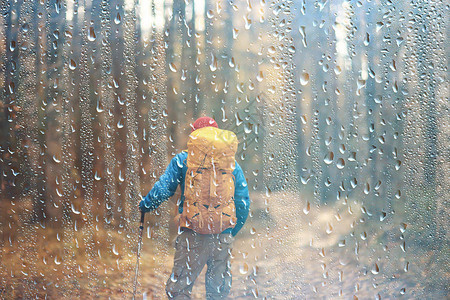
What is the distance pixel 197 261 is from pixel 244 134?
44 centimetres

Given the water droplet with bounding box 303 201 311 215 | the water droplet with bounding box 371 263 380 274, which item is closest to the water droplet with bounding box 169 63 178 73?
the water droplet with bounding box 303 201 311 215

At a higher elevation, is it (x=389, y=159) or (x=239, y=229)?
(x=389, y=159)

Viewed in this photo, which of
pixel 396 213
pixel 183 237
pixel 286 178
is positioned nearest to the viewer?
pixel 183 237

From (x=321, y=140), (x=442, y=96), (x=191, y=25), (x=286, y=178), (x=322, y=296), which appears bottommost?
(x=322, y=296)

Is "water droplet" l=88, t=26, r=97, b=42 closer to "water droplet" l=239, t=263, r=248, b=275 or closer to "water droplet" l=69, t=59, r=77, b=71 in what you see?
"water droplet" l=69, t=59, r=77, b=71

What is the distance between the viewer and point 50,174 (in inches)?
42.5

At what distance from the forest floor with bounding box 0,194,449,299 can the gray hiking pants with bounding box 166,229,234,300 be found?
4 centimetres

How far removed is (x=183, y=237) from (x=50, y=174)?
472 mm

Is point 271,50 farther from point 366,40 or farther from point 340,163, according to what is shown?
point 340,163

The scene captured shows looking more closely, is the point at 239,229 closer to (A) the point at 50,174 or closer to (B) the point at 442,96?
(A) the point at 50,174

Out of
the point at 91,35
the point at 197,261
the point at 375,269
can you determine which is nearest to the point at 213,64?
the point at 91,35

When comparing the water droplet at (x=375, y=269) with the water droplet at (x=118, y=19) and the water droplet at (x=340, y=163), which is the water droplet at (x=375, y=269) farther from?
the water droplet at (x=118, y=19)

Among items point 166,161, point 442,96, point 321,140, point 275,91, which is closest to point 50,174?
point 166,161

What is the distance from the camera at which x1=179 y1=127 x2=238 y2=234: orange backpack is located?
3.23ft
